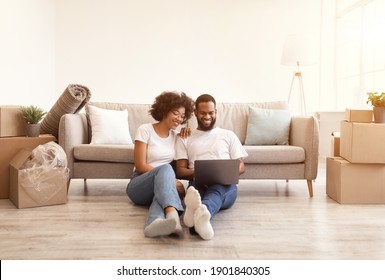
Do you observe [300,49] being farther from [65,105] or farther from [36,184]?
[36,184]

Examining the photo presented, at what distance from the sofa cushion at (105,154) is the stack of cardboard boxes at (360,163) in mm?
1636

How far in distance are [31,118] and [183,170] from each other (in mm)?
1348

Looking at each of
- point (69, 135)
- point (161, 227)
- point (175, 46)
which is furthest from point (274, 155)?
point (175, 46)

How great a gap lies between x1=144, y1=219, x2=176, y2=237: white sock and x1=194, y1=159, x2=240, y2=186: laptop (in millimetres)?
487

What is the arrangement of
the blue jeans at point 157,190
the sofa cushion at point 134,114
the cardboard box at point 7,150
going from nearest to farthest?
the blue jeans at point 157,190, the cardboard box at point 7,150, the sofa cushion at point 134,114

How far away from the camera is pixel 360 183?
2.99 metres

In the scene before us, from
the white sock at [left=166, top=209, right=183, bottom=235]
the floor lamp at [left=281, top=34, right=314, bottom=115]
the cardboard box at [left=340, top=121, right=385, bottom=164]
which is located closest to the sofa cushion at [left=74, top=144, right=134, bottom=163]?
the white sock at [left=166, top=209, right=183, bottom=235]

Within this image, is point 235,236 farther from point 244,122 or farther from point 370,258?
point 244,122

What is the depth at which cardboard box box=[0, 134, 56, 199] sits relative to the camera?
9.91 feet

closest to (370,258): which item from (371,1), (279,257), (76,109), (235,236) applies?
(279,257)

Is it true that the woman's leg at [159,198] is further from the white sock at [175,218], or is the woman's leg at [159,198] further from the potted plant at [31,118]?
the potted plant at [31,118]

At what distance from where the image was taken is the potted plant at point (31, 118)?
313cm

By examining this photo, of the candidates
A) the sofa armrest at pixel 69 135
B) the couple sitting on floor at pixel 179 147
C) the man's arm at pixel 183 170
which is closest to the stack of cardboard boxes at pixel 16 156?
the sofa armrest at pixel 69 135

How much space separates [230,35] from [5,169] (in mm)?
3957
